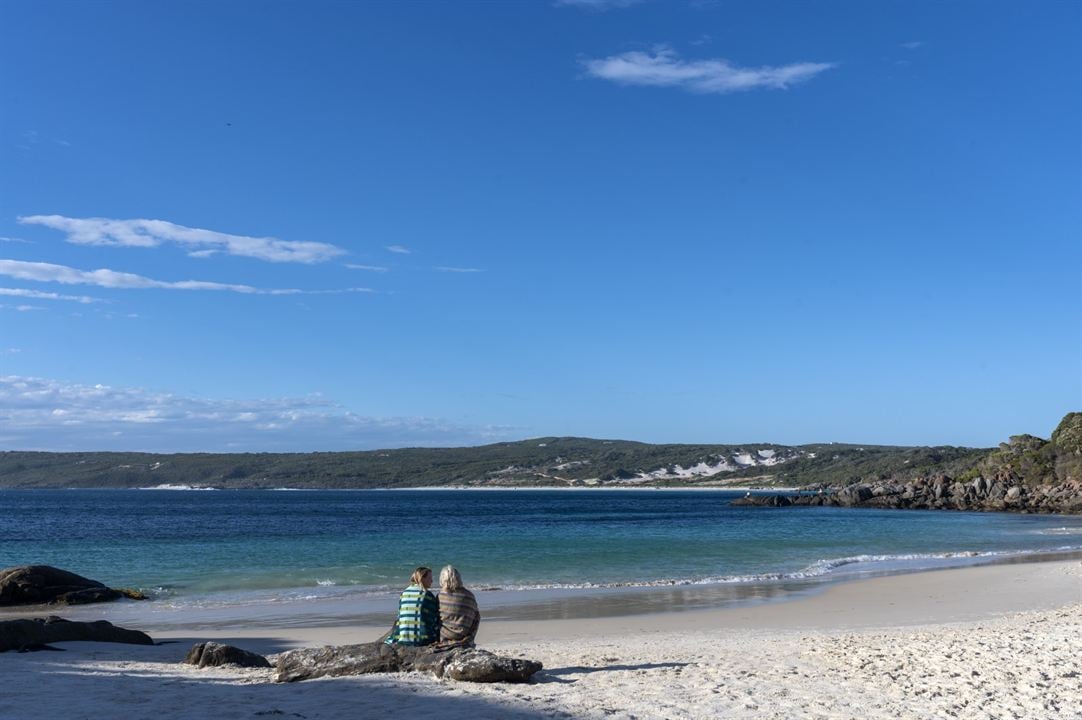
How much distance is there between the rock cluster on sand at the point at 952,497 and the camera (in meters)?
67.9

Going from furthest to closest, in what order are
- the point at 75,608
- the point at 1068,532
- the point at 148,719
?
the point at 1068,532
the point at 75,608
the point at 148,719

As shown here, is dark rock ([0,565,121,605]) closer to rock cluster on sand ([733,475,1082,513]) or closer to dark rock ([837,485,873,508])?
rock cluster on sand ([733,475,1082,513])

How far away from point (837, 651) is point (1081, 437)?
74074 millimetres

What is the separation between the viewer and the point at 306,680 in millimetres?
9602

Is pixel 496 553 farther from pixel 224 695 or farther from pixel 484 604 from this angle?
pixel 224 695

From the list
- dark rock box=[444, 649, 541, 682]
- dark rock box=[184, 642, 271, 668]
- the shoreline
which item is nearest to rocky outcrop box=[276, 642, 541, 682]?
dark rock box=[444, 649, 541, 682]

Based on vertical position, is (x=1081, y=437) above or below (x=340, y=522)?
above

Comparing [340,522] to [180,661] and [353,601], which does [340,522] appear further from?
[180,661]

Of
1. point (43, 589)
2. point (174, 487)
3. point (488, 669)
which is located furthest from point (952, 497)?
point (174, 487)

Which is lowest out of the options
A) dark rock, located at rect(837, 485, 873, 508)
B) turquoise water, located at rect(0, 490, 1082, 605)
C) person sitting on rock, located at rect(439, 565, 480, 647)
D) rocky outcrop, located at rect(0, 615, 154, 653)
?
dark rock, located at rect(837, 485, 873, 508)

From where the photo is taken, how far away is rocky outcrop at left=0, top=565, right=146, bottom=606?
19.5 meters

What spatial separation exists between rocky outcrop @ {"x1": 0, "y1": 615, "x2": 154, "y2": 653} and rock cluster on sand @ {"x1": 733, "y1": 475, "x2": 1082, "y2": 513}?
69.0 m

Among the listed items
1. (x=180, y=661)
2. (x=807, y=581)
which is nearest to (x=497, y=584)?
(x=807, y=581)

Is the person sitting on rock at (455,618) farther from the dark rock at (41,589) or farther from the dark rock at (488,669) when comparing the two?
the dark rock at (41,589)
